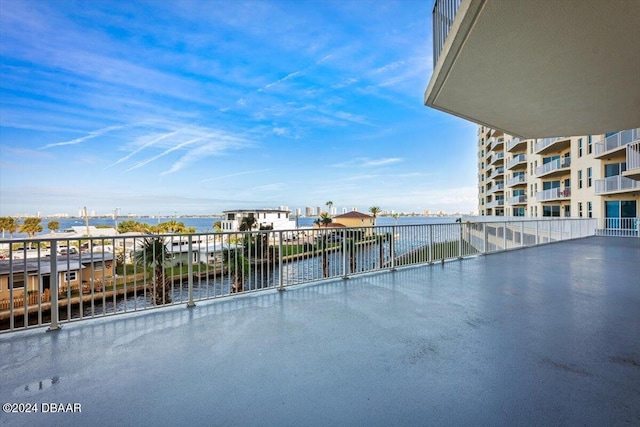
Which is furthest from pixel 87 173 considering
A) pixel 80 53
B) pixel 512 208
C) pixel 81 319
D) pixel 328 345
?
pixel 512 208

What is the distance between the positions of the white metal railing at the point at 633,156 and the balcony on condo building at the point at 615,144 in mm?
2758

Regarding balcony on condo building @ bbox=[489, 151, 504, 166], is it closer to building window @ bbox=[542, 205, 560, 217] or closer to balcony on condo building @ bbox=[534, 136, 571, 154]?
balcony on condo building @ bbox=[534, 136, 571, 154]

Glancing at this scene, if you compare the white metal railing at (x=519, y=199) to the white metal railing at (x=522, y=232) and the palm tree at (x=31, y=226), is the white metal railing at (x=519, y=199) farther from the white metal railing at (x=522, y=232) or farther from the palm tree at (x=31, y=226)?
the palm tree at (x=31, y=226)

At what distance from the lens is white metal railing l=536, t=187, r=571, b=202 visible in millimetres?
20016

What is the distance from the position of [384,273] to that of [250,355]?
145 inches

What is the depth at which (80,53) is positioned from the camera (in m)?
12.5

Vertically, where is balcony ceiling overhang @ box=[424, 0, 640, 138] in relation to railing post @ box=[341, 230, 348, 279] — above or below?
above

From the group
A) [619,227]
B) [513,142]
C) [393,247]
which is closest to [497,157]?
[513,142]

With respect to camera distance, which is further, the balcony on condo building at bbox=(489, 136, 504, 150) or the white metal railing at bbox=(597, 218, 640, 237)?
the balcony on condo building at bbox=(489, 136, 504, 150)

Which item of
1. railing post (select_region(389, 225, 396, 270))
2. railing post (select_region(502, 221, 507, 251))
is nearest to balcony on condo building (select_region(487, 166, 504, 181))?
railing post (select_region(502, 221, 507, 251))

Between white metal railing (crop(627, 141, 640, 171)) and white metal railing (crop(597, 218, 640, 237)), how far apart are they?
14.2ft

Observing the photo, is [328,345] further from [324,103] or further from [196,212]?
[196,212]

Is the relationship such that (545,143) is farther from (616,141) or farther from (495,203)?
(495,203)

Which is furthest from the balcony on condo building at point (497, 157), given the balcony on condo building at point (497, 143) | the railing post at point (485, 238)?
the railing post at point (485, 238)
